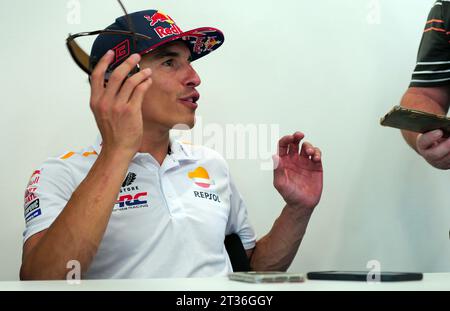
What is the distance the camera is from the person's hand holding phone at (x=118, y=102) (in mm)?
1067

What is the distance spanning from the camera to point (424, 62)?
1.59 m

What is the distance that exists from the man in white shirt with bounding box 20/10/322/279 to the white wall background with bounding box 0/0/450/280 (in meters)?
0.26

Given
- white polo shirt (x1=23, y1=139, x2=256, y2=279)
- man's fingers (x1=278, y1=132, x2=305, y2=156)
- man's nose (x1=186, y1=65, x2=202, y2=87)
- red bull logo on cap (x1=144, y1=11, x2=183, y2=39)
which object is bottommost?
white polo shirt (x1=23, y1=139, x2=256, y2=279)

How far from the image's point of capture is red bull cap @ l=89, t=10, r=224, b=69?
1342 mm

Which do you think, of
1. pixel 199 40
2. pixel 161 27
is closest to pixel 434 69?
pixel 199 40

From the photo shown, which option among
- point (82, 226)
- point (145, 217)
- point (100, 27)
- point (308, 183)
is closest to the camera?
point (82, 226)

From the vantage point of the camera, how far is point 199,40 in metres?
1.50

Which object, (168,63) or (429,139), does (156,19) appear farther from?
(429,139)

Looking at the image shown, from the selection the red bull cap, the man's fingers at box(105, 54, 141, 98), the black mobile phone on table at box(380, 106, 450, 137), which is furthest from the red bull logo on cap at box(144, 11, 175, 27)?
the black mobile phone on table at box(380, 106, 450, 137)

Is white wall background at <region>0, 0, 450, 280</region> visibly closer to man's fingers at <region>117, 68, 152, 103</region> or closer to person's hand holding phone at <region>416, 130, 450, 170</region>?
person's hand holding phone at <region>416, 130, 450, 170</region>

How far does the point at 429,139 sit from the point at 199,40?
0.63 metres
